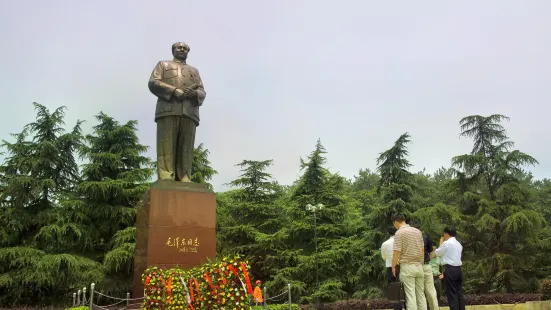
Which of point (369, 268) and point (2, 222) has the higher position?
point (2, 222)

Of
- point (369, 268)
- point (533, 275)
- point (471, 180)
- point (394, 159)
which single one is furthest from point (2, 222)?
point (533, 275)

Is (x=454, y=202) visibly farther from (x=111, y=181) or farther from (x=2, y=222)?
(x=2, y=222)

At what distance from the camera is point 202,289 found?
523 centimetres

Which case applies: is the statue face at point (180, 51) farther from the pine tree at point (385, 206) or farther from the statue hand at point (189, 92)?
the pine tree at point (385, 206)

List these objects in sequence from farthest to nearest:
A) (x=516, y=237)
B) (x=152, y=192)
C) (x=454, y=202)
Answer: (x=454, y=202) → (x=516, y=237) → (x=152, y=192)

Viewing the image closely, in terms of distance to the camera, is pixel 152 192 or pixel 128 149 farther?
pixel 128 149

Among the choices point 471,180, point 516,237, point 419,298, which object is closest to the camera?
point 419,298

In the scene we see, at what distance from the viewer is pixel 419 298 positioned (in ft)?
15.6

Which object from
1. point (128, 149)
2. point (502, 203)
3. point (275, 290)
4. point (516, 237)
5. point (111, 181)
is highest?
point (128, 149)

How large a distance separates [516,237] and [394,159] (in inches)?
177

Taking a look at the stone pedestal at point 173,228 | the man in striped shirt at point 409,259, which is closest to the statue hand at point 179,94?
the stone pedestal at point 173,228

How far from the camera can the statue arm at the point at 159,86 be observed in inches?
287

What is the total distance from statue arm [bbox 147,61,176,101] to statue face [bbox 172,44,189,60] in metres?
0.39

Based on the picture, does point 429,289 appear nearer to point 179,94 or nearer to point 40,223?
point 179,94
